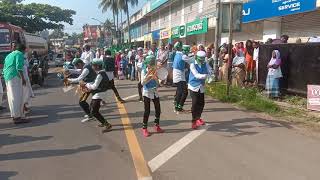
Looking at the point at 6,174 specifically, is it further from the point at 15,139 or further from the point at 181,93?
the point at 181,93

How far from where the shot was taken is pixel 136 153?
25.6 ft

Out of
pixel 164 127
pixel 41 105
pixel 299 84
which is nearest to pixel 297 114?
pixel 299 84

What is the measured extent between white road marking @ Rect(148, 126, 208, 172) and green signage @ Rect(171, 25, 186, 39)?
81.0 ft

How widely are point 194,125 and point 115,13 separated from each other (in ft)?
206

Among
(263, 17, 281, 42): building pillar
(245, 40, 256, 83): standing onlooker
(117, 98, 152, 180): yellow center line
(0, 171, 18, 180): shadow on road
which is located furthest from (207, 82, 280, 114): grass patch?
(0, 171, 18, 180): shadow on road

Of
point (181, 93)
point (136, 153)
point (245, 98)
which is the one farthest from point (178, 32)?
point (136, 153)

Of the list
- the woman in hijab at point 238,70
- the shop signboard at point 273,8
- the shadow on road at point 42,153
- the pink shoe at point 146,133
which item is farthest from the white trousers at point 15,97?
the shop signboard at point 273,8

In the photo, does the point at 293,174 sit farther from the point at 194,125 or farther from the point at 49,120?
the point at 49,120

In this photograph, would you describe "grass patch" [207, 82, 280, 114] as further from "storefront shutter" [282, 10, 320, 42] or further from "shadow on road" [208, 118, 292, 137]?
"storefront shutter" [282, 10, 320, 42]

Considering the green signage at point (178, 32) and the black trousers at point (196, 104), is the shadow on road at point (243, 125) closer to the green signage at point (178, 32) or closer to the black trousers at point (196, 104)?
the black trousers at point (196, 104)

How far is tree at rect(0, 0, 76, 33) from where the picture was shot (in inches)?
2104

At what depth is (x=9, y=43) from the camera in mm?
26297

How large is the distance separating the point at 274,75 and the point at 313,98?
2.19m

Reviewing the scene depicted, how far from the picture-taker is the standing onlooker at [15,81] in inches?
441
